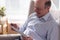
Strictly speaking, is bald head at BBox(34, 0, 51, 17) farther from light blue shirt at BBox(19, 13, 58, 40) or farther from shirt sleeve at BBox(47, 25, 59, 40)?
shirt sleeve at BBox(47, 25, 59, 40)

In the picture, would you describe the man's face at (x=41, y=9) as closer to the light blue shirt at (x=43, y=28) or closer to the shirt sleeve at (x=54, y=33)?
the light blue shirt at (x=43, y=28)

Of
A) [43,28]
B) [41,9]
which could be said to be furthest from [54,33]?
[41,9]

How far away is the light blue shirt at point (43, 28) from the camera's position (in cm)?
161

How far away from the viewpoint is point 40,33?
1724 millimetres

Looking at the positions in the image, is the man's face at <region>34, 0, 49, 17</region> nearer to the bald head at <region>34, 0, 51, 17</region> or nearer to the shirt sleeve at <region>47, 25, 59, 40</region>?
the bald head at <region>34, 0, 51, 17</region>

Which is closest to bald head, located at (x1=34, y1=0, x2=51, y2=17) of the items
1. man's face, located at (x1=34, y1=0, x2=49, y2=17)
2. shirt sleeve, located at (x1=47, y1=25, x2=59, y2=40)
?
man's face, located at (x1=34, y1=0, x2=49, y2=17)

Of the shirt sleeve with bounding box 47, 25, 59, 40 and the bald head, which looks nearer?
the shirt sleeve with bounding box 47, 25, 59, 40

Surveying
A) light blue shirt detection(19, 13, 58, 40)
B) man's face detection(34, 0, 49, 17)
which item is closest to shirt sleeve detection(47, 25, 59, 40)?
light blue shirt detection(19, 13, 58, 40)

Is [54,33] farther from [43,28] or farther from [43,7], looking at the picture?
[43,7]

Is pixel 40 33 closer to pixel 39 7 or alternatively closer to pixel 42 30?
pixel 42 30

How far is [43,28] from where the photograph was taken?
171 centimetres

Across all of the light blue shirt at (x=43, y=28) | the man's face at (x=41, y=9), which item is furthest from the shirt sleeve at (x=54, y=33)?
the man's face at (x=41, y=9)

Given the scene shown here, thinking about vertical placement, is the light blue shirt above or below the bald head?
below

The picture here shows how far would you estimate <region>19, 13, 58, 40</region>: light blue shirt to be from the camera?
1612mm
